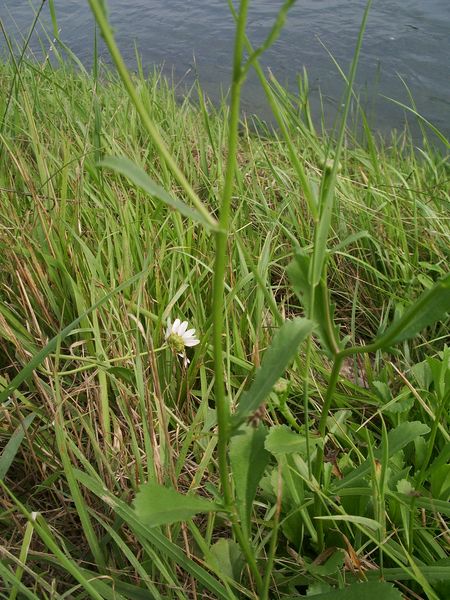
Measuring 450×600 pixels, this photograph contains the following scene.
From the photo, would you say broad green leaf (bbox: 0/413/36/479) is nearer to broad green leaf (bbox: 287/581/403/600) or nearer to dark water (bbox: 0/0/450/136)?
broad green leaf (bbox: 287/581/403/600)

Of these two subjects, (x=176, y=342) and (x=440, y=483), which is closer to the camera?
(x=440, y=483)

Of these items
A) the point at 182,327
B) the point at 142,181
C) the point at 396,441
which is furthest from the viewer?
the point at 182,327

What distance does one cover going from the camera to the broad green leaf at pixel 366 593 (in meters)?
0.65

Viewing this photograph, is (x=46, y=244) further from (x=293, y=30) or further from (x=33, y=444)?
(x=293, y=30)

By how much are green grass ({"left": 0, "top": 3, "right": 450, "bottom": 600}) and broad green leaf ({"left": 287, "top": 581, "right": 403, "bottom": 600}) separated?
0.05 metres

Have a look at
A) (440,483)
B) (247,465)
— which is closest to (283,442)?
(247,465)

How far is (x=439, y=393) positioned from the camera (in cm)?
95

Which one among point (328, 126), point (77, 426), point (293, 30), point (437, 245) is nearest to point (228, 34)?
point (293, 30)

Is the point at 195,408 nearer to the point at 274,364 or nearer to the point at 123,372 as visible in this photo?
the point at 123,372

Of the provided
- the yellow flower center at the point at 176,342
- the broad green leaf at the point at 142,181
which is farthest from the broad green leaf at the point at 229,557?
the broad green leaf at the point at 142,181

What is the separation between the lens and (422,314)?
1.72ft

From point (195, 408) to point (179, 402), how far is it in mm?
36

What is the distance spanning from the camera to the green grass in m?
0.76

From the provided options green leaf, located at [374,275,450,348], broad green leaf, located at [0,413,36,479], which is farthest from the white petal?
green leaf, located at [374,275,450,348]
